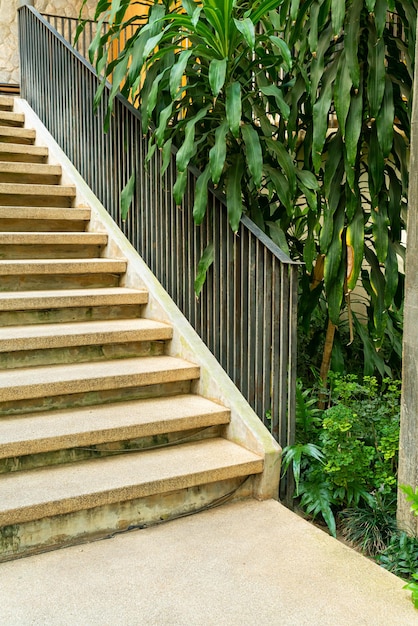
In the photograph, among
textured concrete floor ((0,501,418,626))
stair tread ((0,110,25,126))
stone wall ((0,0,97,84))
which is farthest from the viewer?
stone wall ((0,0,97,84))

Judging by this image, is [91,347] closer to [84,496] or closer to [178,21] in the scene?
[84,496]

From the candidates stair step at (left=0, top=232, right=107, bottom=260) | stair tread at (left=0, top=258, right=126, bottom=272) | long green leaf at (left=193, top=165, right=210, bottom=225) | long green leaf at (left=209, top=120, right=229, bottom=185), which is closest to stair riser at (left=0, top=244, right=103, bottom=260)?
stair step at (left=0, top=232, right=107, bottom=260)

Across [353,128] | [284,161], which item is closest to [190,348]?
[284,161]

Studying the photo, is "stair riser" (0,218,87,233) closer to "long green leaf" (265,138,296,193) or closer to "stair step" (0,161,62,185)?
"stair step" (0,161,62,185)

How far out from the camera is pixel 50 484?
90.4 inches

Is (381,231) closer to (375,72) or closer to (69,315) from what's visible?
(375,72)

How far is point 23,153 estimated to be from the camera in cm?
445

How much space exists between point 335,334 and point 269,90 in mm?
1363

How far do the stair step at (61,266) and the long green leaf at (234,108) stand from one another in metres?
1.30

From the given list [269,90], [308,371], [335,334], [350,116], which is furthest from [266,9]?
[308,371]

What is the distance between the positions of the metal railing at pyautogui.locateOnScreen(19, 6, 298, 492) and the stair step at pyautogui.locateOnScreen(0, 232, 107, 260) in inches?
9.4

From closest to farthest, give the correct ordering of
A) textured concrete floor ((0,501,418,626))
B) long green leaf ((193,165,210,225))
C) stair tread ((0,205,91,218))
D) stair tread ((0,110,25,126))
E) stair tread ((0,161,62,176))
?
textured concrete floor ((0,501,418,626))
long green leaf ((193,165,210,225))
stair tread ((0,205,91,218))
stair tread ((0,161,62,176))
stair tread ((0,110,25,126))

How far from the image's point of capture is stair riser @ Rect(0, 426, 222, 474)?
2.40 m

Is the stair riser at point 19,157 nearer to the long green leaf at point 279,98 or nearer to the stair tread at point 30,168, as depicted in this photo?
the stair tread at point 30,168
